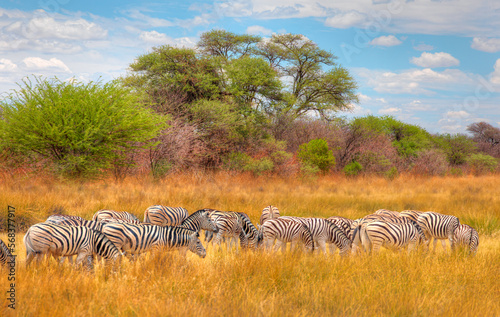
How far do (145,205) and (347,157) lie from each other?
24.8 m

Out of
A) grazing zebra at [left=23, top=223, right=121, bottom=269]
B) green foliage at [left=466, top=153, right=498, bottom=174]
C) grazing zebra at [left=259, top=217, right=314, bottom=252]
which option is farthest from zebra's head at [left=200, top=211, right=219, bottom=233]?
green foliage at [left=466, top=153, right=498, bottom=174]

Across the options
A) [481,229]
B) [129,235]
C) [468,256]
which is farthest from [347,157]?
[129,235]

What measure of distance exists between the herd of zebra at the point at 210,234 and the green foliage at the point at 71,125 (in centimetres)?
936

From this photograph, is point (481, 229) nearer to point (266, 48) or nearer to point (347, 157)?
point (347, 157)

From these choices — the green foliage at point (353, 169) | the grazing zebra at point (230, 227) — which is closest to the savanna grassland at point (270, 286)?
the grazing zebra at point (230, 227)

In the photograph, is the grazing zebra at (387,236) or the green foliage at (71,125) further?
the green foliage at (71,125)

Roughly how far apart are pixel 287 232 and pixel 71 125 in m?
12.6

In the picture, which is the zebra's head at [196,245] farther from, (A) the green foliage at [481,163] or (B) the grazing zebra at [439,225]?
(A) the green foliage at [481,163]

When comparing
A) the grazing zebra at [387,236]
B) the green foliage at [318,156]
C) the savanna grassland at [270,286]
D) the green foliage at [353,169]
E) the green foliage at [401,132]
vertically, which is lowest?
the savanna grassland at [270,286]

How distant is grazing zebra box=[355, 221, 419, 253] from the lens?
7637 millimetres

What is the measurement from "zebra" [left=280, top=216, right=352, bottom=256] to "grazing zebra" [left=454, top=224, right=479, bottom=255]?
250 centimetres

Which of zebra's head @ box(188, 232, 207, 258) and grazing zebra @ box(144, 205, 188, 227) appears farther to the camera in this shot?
grazing zebra @ box(144, 205, 188, 227)

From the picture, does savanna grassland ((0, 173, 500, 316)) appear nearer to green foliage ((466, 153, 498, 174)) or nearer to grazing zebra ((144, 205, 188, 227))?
grazing zebra ((144, 205, 188, 227))

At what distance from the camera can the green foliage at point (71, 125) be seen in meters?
17.3
